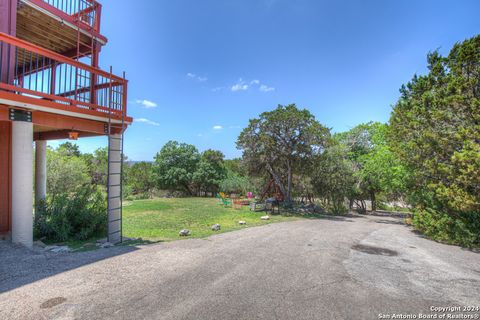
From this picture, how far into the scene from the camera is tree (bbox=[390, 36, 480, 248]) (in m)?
7.30

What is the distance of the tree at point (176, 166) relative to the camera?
2745 centimetres

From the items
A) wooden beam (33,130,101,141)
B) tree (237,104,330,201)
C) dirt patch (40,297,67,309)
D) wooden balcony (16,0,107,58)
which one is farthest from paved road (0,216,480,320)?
tree (237,104,330,201)

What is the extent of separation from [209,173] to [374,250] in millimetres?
22304

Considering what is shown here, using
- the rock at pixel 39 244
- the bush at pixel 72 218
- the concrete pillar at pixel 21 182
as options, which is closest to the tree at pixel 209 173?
the bush at pixel 72 218

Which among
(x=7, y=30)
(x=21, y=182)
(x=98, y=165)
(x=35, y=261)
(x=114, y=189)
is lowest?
(x=35, y=261)

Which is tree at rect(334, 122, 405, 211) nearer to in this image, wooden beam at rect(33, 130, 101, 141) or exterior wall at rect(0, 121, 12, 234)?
wooden beam at rect(33, 130, 101, 141)

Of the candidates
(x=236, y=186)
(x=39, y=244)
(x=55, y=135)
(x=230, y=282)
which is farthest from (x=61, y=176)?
(x=230, y=282)

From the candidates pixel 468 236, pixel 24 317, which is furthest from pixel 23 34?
pixel 468 236

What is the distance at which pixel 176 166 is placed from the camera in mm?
28422

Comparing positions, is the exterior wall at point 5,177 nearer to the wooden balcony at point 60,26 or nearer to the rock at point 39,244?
the rock at point 39,244

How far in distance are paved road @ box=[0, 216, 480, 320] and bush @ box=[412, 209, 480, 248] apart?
1.44m

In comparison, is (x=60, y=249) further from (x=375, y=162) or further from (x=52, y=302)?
(x=375, y=162)

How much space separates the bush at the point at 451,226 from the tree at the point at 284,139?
7.01 metres

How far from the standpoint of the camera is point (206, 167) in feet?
91.1
